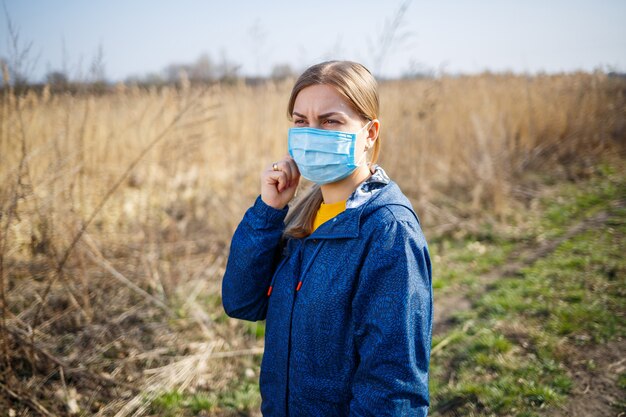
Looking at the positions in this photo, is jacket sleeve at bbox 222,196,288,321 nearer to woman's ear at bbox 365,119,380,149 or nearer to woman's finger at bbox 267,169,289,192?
woman's finger at bbox 267,169,289,192

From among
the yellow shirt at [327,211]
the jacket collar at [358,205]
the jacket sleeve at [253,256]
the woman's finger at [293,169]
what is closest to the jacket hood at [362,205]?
the jacket collar at [358,205]

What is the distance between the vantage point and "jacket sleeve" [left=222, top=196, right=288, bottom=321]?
1.61m

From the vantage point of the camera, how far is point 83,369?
2807 mm

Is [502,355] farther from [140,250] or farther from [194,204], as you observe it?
[194,204]

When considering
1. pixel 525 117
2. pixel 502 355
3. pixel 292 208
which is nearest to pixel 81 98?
pixel 292 208

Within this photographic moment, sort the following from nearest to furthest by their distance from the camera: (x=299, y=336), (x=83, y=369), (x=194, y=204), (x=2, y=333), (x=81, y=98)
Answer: (x=299, y=336)
(x=2, y=333)
(x=83, y=369)
(x=81, y=98)
(x=194, y=204)

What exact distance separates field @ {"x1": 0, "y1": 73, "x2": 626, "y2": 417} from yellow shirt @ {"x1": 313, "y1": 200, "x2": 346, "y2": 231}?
5.98ft

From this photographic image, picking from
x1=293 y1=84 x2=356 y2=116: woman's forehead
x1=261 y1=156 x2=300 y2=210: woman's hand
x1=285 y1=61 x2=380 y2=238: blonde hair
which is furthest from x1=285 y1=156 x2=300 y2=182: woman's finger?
x1=293 y1=84 x2=356 y2=116: woman's forehead

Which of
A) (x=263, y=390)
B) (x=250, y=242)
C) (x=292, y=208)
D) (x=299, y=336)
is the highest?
(x=292, y=208)

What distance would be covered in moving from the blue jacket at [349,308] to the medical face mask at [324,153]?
0.40 ft

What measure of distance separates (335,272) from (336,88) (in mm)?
664

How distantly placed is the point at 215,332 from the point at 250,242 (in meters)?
2.19

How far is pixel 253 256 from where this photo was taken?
161 centimetres

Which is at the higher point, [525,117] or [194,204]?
[525,117]
